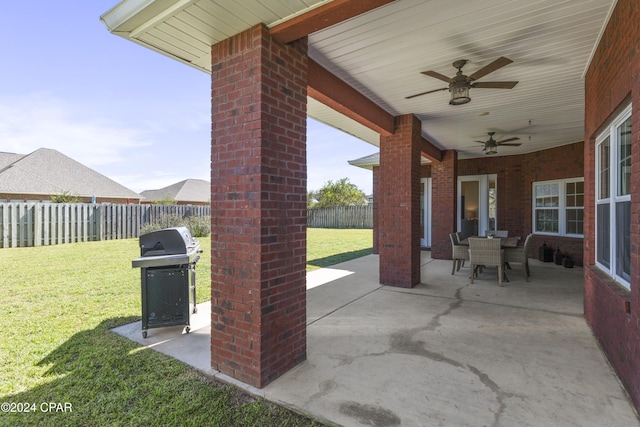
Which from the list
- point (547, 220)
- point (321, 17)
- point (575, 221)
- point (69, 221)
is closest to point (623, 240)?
point (321, 17)

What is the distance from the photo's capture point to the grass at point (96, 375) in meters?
2.06

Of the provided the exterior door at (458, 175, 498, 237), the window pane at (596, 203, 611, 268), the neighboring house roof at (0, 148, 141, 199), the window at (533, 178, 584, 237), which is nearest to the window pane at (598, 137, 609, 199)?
the window pane at (596, 203, 611, 268)

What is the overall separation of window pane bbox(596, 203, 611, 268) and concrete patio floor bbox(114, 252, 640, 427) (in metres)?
0.91

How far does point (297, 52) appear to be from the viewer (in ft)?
8.99

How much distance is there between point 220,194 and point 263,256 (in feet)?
2.32

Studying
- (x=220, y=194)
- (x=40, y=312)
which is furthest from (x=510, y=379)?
(x=40, y=312)

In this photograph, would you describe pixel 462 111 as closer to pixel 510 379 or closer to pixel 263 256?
pixel 510 379

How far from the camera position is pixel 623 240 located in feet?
9.15

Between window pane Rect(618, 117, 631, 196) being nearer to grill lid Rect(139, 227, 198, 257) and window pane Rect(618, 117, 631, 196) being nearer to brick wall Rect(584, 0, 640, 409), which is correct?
brick wall Rect(584, 0, 640, 409)

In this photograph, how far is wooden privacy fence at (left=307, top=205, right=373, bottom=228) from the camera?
22.0 m

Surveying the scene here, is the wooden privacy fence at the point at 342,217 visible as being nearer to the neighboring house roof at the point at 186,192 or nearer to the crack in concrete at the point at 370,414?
the neighboring house roof at the point at 186,192

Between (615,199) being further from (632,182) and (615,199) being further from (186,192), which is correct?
(186,192)

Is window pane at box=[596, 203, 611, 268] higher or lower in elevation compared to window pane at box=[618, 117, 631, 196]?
lower

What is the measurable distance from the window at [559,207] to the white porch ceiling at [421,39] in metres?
3.97
